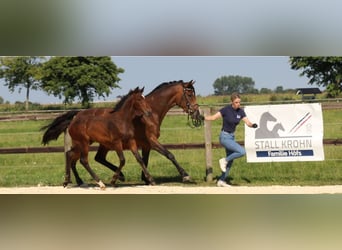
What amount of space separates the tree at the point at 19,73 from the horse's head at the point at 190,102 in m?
4.70

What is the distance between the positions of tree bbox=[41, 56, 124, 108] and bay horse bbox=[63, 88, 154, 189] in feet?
7.09

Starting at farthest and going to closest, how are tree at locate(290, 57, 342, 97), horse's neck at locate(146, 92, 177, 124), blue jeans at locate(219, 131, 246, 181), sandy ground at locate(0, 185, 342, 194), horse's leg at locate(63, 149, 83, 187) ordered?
tree at locate(290, 57, 342, 97), horse's leg at locate(63, 149, 83, 187), horse's neck at locate(146, 92, 177, 124), blue jeans at locate(219, 131, 246, 181), sandy ground at locate(0, 185, 342, 194)

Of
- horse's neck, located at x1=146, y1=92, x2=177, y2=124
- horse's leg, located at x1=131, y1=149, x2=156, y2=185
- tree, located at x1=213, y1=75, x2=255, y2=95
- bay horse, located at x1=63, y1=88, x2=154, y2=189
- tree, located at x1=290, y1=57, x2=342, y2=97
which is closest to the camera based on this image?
bay horse, located at x1=63, y1=88, x2=154, y2=189

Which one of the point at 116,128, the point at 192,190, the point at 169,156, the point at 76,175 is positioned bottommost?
the point at 192,190

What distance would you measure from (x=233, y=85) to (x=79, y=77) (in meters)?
3.75

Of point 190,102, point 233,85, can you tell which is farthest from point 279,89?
point 190,102

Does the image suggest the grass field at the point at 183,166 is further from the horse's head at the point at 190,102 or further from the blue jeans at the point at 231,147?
the horse's head at the point at 190,102

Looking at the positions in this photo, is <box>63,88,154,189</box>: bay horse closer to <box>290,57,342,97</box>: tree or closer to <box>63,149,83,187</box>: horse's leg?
<box>63,149,83,187</box>: horse's leg

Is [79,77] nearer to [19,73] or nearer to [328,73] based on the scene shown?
[19,73]

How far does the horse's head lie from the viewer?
25.7ft

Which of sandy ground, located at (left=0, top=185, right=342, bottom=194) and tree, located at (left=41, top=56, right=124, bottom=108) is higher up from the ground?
tree, located at (left=41, top=56, right=124, bottom=108)

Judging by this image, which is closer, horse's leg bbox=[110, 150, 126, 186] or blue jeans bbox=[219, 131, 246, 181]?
blue jeans bbox=[219, 131, 246, 181]

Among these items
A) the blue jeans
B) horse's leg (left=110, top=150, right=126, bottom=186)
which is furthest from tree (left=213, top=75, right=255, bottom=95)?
horse's leg (left=110, top=150, right=126, bottom=186)

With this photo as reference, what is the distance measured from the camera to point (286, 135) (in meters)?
8.39
